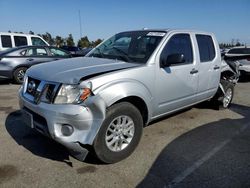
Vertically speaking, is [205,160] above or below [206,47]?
below

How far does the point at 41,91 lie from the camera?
3.27 metres

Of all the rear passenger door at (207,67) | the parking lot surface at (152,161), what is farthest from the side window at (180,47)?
the parking lot surface at (152,161)

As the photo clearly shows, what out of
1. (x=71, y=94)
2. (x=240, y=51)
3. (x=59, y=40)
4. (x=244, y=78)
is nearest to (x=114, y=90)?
(x=71, y=94)

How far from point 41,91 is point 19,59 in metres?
6.94

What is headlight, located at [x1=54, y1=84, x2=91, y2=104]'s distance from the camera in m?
3.05

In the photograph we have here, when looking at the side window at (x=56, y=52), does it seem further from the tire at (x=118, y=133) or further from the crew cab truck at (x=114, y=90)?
the tire at (x=118, y=133)

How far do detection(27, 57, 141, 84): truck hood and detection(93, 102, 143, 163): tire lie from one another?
51 centimetres

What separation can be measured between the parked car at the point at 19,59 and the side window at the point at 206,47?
22.1ft

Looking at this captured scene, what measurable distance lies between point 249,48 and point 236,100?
6.87m

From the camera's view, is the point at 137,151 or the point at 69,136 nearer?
the point at 69,136

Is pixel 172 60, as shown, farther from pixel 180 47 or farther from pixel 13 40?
pixel 13 40

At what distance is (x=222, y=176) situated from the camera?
320 centimetres

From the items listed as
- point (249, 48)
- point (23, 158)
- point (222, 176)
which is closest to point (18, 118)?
point (23, 158)

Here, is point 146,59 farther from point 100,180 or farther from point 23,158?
point 23,158
